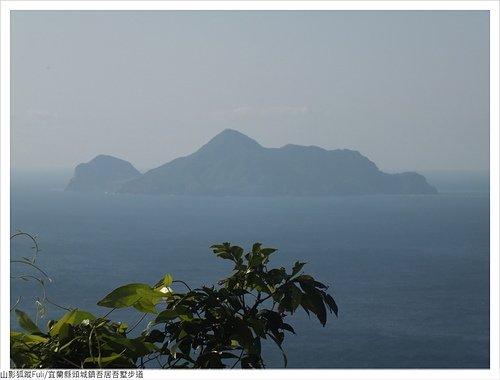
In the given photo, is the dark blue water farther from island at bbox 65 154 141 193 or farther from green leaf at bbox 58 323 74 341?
green leaf at bbox 58 323 74 341

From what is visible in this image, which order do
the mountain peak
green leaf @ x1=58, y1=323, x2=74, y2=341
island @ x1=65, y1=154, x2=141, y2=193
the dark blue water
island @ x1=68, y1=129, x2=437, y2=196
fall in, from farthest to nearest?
1. island @ x1=65, y1=154, x2=141, y2=193
2. the mountain peak
3. island @ x1=68, y1=129, x2=437, y2=196
4. the dark blue water
5. green leaf @ x1=58, y1=323, x2=74, y2=341

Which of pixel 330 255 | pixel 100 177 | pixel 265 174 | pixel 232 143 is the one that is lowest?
pixel 330 255

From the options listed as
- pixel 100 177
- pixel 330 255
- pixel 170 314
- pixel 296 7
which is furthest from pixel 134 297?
pixel 100 177

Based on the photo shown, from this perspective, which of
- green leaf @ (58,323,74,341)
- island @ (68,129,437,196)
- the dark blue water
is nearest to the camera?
green leaf @ (58,323,74,341)

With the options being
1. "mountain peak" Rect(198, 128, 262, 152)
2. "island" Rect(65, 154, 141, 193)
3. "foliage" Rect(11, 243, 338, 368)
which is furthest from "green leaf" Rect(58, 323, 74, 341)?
"island" Rect(65, 154, 141, 193)

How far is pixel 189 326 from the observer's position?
2.53 feet

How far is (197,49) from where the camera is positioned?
58.2 meters

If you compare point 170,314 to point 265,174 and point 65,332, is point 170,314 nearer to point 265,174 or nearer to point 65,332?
point 65,332

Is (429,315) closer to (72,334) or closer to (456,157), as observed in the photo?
(72,334)

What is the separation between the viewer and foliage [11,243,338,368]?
723mm

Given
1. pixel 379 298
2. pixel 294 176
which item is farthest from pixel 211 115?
pixel 379 298

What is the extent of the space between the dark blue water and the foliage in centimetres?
1925

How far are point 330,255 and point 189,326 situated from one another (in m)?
36.5

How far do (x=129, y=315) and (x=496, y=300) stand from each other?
22457 mm
